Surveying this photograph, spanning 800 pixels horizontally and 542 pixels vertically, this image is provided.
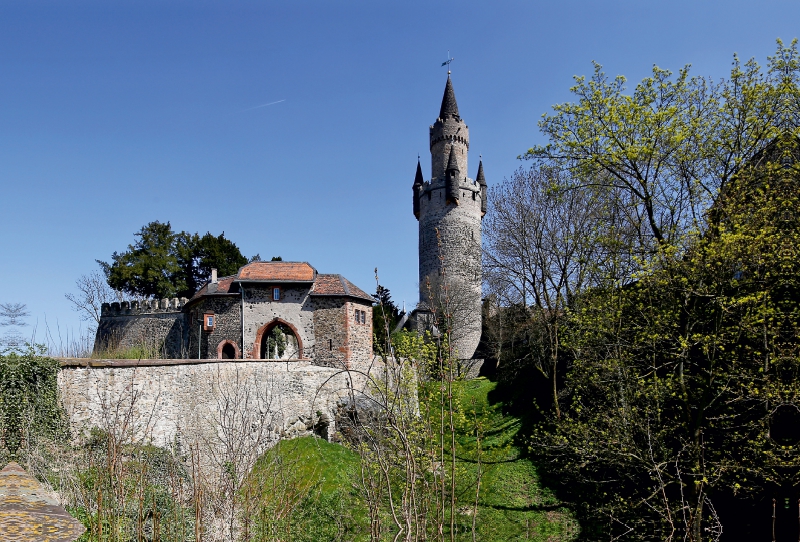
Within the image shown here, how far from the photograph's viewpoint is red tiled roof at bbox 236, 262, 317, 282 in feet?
70.2

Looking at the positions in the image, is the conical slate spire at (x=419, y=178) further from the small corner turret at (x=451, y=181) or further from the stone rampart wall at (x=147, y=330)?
the stone rampart wall at (x=147, y=330)

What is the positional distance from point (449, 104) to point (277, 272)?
24.8 metres

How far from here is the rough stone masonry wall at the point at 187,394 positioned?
11602 millimetres

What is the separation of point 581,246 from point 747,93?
7.22m

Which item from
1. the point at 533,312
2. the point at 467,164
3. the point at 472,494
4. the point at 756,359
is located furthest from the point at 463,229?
the point at 756,359

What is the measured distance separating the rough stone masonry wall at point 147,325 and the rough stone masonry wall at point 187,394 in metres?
9.77

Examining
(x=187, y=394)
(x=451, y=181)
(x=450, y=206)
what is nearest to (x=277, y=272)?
(x=187, y=394)

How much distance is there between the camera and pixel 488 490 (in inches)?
547

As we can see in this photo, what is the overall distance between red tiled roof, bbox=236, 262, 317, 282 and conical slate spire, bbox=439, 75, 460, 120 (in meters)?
23.1

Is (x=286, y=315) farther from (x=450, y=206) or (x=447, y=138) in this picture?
(x=447, y=138)

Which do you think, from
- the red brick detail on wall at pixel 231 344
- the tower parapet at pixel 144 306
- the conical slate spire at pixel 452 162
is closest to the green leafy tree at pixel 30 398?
the red brick detail on wall at pixel 231 344

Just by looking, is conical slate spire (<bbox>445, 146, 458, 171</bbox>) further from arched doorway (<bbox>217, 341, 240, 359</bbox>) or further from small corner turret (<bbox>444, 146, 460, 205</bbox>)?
arched doorway (<bbox>217, 341, 240, 359</bbox>)

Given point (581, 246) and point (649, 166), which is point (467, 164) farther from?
point (649, 166)

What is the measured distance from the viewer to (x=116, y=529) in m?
3.65
